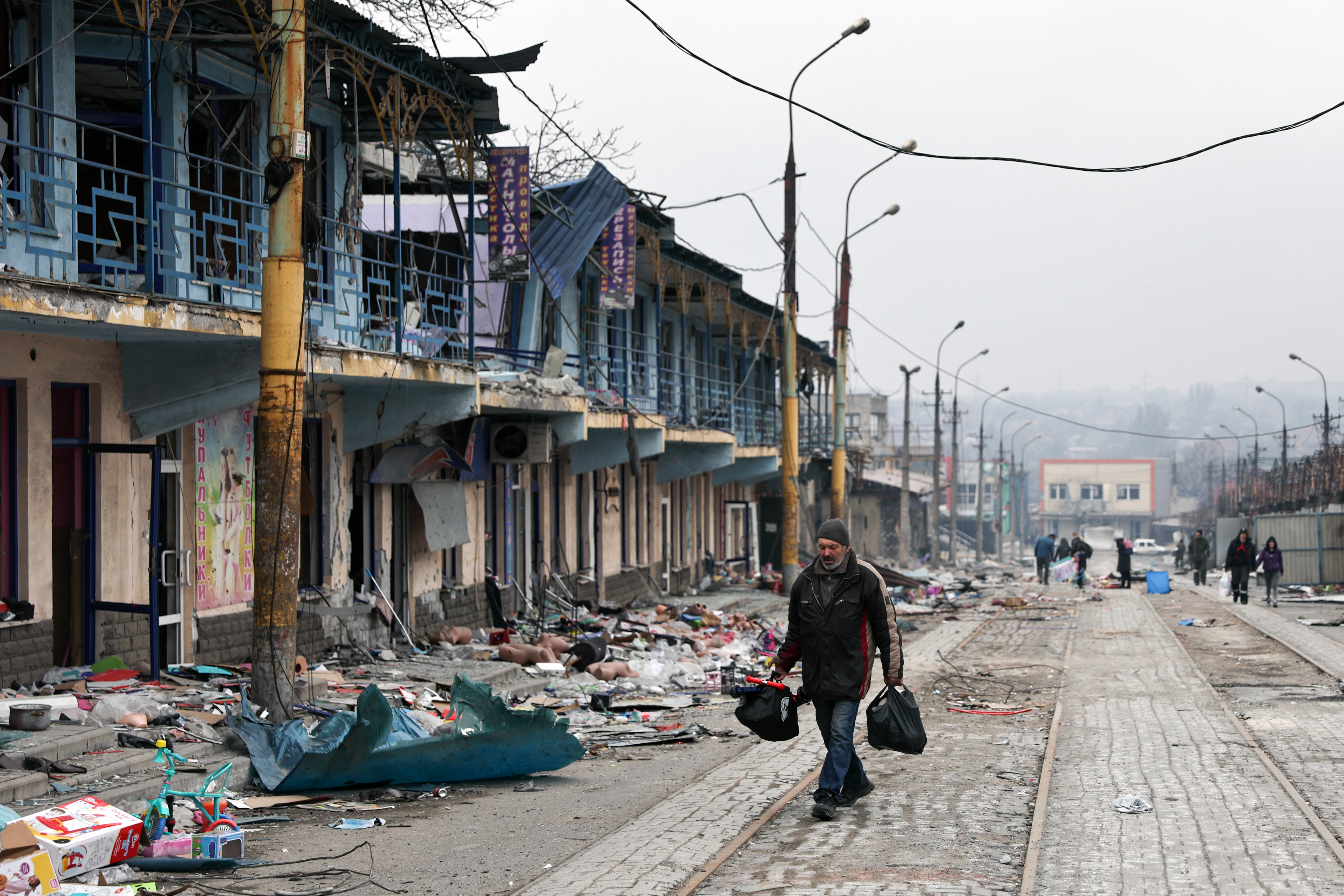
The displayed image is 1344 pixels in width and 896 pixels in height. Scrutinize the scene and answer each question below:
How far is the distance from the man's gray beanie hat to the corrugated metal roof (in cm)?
1212

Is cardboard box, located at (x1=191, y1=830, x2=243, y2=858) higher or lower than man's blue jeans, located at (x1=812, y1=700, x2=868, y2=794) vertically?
lower

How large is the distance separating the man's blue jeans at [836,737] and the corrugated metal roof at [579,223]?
490 inches

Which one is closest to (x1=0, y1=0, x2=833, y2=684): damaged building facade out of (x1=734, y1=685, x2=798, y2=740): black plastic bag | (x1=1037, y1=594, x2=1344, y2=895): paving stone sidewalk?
(x1=734, y1=685, x2=798, y2=740): black plastic bag

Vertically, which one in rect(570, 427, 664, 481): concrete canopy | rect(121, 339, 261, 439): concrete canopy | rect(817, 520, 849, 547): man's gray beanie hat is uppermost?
rect(121, 339, 261, 439): concrete canopy

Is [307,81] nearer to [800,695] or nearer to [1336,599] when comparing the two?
[800,695]

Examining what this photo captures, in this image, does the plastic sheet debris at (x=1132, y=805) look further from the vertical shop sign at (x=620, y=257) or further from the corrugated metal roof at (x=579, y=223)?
the vertical shop sign at (x=620, y=257)

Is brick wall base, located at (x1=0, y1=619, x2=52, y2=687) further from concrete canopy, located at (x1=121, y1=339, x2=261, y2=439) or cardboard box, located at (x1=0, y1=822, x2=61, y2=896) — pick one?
cardboard box, located at (x1=0, y1=822, x2=61, y2=896)

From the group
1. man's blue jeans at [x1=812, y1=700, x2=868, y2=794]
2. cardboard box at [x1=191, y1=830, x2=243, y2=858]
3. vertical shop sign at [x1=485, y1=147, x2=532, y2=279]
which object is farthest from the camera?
vertical shop sign at [x1=485, y1=147, x2=532, y2=279]

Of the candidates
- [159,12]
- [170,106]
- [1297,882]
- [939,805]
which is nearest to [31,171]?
[159,12]

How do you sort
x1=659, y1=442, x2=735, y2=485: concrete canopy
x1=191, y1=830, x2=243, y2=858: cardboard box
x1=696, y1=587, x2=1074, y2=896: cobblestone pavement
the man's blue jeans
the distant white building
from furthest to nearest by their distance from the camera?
1. the distant white building
2. x1=659, y1=442, x2=735, y2=485: concrete canopy
3. the man's blue jeans
4. x1=191, y1=830, x2=243, y2=858: cardboard box
5. x1=696, y1=587, x2=1074, y2=896: cobblestone pavement

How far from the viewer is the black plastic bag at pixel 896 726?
718cm

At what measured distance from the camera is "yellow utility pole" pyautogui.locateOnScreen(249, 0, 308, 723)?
Answer: 9039 mm

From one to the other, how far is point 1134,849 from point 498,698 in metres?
3.97

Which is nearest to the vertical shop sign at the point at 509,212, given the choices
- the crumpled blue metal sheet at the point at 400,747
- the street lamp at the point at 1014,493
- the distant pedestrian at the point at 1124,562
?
the crumpled blue metal sheet at the point at 400,747
